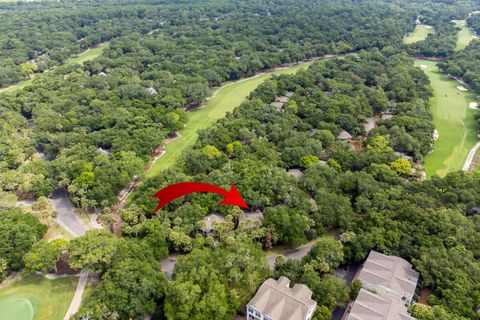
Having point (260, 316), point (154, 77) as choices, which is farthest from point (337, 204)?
point (154, 77)

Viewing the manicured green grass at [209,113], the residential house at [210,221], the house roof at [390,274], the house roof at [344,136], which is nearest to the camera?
the house roof at [390,274]

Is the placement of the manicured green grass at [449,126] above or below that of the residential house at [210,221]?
below

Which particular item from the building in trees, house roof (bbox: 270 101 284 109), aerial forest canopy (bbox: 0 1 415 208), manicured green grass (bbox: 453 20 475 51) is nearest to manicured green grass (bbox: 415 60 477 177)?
the building in trees

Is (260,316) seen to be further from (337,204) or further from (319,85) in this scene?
(319,85)

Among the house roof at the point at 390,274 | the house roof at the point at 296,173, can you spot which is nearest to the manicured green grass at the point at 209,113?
the house roof at the point at 296,173

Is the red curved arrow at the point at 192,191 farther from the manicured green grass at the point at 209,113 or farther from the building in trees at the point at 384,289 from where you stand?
the building in trees at the point at 384,289

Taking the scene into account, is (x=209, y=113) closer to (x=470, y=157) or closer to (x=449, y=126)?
(x=449, y=126)

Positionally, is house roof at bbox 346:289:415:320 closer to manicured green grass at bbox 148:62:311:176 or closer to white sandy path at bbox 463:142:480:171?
white sandy path at bbox 463:142:480:171
